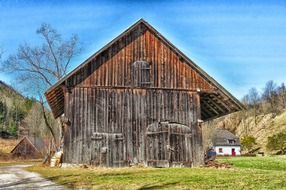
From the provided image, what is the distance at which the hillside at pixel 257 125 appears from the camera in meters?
107

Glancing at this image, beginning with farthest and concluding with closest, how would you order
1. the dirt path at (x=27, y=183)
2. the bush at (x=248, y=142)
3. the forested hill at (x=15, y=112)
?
1. the forested hill at (x=15, y=112)
2. the bush at (x=248, y=142)
3. the dirt path at (x=27, y=183)

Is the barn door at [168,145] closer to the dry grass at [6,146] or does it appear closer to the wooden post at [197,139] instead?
the wooden post at [197,139]

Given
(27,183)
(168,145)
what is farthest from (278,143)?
(27,183)

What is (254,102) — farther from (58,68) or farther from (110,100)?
(110,100)

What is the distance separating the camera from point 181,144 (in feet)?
81.3

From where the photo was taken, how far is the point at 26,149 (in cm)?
8119

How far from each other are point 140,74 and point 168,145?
15.4ft

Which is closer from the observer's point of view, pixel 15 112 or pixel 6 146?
pixel 6 146

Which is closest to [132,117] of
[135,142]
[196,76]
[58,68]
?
[135,142]

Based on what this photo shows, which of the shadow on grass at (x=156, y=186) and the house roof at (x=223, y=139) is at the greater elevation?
the house roof at (x=223, y=139)

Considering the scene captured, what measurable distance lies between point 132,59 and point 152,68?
1.38 meters

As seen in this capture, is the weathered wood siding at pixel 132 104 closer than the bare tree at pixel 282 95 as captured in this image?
Yes

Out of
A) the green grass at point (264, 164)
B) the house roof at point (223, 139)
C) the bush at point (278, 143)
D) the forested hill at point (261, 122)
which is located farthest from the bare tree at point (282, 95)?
the green grass at point (264, 164)

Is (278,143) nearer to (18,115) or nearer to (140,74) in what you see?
(140,74)
